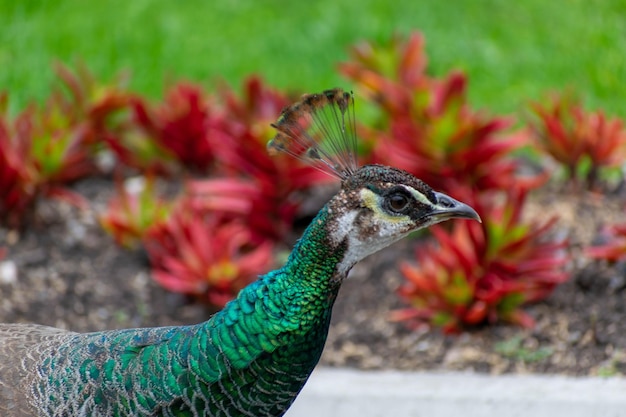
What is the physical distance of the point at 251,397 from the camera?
2318 millimetres

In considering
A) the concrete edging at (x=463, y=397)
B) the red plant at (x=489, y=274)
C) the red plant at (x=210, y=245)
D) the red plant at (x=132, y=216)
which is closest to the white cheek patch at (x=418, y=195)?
the concrete edging at (x=463, y=397)

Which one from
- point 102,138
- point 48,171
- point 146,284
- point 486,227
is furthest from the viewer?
point 102,138

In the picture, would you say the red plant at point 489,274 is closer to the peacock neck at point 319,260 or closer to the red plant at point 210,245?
the red plant at point 210,245

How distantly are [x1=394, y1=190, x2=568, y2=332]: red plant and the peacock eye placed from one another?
5.00 feet

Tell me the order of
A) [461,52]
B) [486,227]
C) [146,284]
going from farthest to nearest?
[461,52] < [146,284] < [486,227]

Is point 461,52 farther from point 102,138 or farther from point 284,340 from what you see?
point 284,340

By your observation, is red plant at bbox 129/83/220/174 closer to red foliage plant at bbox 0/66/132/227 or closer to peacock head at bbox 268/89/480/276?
red foliage plant at bbox 0/66/132/227

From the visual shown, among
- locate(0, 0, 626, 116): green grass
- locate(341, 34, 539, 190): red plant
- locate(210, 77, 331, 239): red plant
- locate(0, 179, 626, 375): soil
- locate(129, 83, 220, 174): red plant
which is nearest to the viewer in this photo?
locate(0, 179, 626, 375): soil

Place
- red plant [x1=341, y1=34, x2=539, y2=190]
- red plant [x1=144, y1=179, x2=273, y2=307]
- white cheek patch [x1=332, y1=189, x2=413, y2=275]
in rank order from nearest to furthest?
1. white cheek patch [x1=332, y1=189, x2=413, y2=275]
2. red plant [x1=144, y1=179, x2=273, y2=307]
3. red plant [x1=341, y1=34, x2=539, y2=190]

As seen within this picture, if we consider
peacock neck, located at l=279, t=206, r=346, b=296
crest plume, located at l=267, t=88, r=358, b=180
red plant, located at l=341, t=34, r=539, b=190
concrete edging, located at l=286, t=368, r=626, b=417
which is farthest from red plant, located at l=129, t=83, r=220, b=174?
peacock neck, located at l=279, t=206, r=346, b=296

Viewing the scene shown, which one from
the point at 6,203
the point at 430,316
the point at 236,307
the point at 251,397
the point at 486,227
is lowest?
the point at 251,397

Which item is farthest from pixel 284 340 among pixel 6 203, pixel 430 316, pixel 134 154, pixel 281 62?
pixel 281 62

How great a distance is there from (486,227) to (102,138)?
73.1 inches

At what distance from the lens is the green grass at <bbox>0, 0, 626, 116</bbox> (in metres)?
5.98
